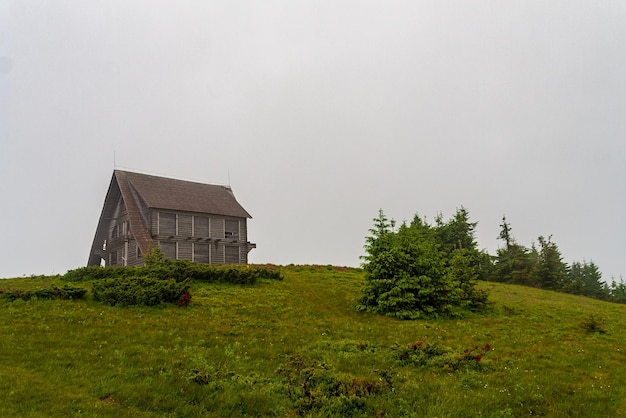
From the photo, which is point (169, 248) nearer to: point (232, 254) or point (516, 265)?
point (232, 254)

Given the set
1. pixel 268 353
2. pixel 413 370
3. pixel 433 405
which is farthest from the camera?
pixel 268 353

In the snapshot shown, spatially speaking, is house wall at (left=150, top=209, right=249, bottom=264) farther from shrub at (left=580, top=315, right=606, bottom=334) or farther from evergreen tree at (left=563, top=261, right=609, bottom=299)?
evergreen tree at (left=563, top=261, right=609, bottom=299)

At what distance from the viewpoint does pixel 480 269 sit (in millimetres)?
62688

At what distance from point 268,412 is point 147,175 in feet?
150

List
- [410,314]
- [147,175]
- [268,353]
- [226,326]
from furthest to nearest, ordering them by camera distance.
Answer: [147,175]
[410,314]
[226,326]
[268,353]

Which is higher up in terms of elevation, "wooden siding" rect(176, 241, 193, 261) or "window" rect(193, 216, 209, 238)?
"window" rect(193, 216, 209, 238)

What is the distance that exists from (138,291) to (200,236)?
90.5ft

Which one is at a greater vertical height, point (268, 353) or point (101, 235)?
point (101, 235)

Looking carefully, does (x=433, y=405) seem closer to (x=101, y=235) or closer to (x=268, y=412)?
(x=268, y=412)

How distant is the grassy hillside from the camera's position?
10.9 metres

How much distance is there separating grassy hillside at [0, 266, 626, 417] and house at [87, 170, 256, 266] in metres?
25.0

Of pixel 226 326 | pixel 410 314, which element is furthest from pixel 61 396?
pixel 410 314

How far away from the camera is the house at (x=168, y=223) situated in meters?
46.7

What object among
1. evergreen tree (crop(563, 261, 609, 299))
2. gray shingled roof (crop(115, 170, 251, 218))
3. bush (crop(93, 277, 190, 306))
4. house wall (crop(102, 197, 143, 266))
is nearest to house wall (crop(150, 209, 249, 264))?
gray shingled roof (crop(115, 170, 251, 218))
